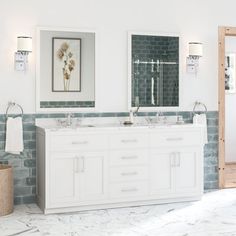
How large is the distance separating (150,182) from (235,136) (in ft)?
11.4

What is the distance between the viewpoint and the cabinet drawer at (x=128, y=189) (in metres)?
4.84

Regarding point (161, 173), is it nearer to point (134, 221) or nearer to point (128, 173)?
point (128, 173)

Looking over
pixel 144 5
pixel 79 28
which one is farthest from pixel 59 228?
pixel 144 5

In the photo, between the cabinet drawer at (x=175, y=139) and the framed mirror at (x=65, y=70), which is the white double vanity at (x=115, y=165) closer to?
the cabinet drawer at (x=175, y=139)

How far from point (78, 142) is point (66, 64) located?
0.96m

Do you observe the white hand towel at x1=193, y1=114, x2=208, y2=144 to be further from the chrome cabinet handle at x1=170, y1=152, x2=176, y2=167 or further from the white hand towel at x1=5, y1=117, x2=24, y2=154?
the white hand towel at x1=5, y1=117, x2=24, y2=154

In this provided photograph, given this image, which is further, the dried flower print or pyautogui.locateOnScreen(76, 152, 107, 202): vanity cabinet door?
the dried flower print

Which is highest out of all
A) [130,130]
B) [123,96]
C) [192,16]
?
[192,16]

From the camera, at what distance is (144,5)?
5.41 meters

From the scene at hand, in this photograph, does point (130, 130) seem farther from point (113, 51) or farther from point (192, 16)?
point (192, 16)

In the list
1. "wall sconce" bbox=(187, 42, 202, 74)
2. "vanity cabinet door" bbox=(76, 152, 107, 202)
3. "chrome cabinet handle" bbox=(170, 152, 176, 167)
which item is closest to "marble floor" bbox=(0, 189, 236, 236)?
"vanity cabinet door" bbox=(76, 152, 107, 202)

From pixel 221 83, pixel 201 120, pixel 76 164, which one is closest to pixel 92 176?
pixel 76 164

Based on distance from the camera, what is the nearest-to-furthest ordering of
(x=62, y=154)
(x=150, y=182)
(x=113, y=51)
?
(x=62, y=154)
(x=150, y=182)
(x=113, y=51)

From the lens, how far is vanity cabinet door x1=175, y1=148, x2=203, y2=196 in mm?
5074
